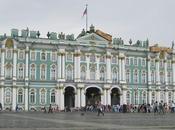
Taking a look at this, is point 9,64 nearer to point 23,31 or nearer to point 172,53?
point 23,31

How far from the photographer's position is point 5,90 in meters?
74.4

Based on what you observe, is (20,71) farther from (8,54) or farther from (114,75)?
(114,75)

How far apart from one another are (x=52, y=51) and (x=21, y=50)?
229 inches

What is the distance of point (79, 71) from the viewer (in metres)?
80.1

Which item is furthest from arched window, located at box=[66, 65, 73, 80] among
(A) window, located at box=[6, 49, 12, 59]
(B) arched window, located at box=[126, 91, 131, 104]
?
(B) arched window, located at box=[126, 91, 131, 104]

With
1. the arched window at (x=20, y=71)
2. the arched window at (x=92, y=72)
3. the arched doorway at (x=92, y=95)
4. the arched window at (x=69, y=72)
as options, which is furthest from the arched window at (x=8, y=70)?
the arched doorway at (x=92, y=95)

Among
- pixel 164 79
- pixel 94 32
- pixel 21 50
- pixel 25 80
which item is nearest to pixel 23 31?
pixel 21 50

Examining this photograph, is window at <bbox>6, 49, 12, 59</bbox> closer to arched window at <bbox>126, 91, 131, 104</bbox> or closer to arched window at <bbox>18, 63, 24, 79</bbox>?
arched window at <bbox>18, 63, 24, 79</bbox>

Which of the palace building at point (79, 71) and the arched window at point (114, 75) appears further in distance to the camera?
the arched window at point (114, 75)

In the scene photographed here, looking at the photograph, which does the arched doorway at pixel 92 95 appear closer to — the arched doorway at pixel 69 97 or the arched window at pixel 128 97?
the arched doorway at pixel 69 97

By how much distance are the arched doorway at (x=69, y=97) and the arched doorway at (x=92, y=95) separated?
3.30 meters

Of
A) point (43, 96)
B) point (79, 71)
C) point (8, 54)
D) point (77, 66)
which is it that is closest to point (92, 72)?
point (79, 71)

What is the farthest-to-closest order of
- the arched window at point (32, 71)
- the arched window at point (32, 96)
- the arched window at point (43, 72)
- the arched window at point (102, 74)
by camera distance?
the arched window at point (102, 74)
the arched window at point (43, 72)
the arched window at point (32, 71)
the arched window at point (32, 96)

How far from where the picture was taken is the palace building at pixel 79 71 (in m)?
75.7
